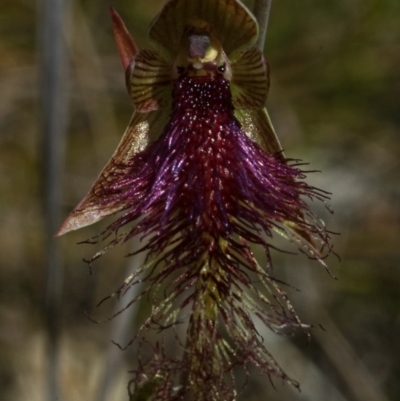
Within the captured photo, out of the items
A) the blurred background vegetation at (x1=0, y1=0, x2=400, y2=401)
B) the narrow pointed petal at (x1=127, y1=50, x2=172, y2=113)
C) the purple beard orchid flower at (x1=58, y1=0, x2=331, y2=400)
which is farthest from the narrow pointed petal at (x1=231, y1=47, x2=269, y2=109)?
the blurred background vegetation at (x1=0, y1=0, x2=400, y2=401)

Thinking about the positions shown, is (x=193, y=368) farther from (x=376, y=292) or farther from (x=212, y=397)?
(x=376, y=292)

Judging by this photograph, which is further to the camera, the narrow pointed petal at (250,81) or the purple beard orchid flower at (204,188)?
the narrow pointed petal at (250,81)

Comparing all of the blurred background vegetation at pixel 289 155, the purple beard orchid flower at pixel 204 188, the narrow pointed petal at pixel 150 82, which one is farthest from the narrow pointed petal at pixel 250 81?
the blurred background vegetation at pixel 289 155

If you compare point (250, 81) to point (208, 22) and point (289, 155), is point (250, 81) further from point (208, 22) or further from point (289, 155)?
point (289, 155)

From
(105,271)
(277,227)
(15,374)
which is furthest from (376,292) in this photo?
(277,227)

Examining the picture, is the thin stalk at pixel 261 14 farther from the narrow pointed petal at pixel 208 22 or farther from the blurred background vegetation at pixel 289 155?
the blurred background vegetation at pixel 289 155

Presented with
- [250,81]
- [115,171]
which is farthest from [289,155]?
[115,171]
